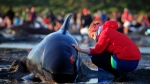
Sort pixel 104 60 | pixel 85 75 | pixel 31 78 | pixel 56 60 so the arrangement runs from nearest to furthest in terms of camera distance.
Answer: pixel 56 60, pixel 31 78, pixel 104 60, pixel 85 75

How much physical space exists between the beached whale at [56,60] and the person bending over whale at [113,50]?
1.03 ft

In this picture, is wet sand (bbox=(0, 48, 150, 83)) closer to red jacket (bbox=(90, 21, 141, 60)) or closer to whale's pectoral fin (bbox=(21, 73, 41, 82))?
whale's pectoral fin (bbox=(21, 73, 41, 82))

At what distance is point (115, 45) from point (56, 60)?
1.48 m

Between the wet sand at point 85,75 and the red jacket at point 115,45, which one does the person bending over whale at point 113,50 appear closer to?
the red jacket at point 115,45

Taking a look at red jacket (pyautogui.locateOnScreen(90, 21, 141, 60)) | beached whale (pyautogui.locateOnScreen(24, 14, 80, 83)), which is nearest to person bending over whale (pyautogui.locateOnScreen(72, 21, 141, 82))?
red jacket (pyautogui.locateOnScreen(90, 21, 141, 60))

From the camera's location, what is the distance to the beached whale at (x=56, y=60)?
9641 mm

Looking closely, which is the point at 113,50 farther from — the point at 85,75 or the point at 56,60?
the point at 56,60

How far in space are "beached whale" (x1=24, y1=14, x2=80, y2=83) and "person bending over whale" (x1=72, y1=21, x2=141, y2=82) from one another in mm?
314

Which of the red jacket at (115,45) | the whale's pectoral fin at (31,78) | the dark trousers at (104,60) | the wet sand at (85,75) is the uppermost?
the red jacket at (115,45)

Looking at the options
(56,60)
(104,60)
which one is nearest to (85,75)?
(104,60)

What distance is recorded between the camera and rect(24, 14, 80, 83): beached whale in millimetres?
9641

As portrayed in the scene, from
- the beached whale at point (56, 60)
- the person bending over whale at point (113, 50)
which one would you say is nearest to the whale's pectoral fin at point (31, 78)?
the beached whale at point (56, 60)

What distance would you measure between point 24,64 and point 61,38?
1.86m

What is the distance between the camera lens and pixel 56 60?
970 centimetres
